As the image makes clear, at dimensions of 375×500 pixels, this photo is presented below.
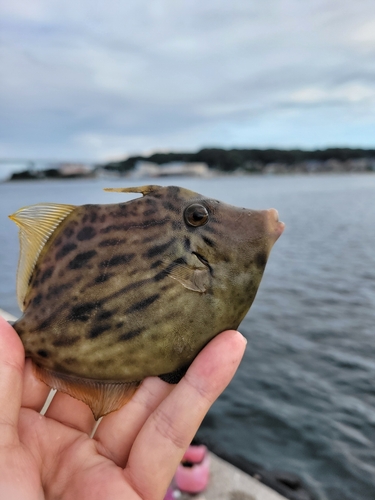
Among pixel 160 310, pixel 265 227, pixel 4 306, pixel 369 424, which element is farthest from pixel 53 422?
pixel 4 306

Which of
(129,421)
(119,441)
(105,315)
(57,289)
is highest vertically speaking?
(57,289)

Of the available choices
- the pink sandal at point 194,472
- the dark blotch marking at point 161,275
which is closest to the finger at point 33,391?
the dark blotch marking at point 161,275

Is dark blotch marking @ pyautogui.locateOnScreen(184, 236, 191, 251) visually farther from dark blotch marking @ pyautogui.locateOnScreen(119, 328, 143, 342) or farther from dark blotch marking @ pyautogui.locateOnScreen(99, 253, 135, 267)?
dark blotch marking @ pyautogui.locateOnScreen(119, 328, 143, 342)

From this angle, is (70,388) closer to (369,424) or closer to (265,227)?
(265,227)

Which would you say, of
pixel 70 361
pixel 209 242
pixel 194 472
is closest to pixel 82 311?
pixel 70 361

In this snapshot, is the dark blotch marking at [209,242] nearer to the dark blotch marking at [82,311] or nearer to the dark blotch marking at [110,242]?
the dark blotch marking at [110,242]

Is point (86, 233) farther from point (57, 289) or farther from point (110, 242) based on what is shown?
point (57, 289)
